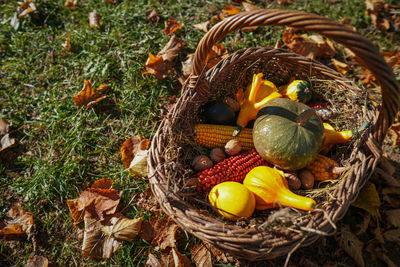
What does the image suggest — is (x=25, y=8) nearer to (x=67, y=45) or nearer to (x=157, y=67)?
(x=67, y=45)

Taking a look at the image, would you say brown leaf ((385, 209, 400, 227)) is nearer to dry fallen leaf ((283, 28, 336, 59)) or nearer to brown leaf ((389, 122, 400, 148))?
brown leaf ((389, 122, 400, 148))

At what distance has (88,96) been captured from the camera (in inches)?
113

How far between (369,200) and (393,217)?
0.32m

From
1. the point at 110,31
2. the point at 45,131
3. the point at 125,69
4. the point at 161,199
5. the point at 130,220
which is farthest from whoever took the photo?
the point at 110,31

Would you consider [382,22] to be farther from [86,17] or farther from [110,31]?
[86,17]

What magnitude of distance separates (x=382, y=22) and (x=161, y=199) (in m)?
3.71

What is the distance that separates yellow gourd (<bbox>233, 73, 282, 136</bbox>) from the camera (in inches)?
92.7

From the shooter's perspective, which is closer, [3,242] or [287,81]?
[3,242]

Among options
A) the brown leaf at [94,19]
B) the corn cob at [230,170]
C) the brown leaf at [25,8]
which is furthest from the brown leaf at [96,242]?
the brown leaf at [25,8]

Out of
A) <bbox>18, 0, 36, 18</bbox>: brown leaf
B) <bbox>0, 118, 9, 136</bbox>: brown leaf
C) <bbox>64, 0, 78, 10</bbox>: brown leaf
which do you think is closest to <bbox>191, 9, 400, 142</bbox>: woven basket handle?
<bbox>0, 118, 9, 136</bbox>: brown leaf

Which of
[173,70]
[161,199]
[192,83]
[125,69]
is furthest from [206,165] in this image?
[125,69]

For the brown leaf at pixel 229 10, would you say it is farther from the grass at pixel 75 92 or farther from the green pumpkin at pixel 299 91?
the green pumpkin at pixel 299 91

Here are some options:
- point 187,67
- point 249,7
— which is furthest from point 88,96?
point 249,7

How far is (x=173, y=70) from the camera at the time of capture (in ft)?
10.3
